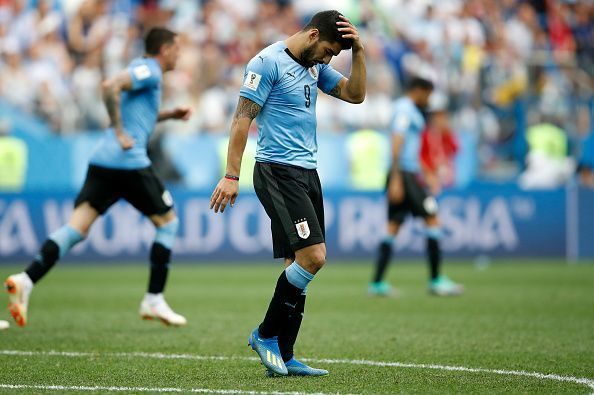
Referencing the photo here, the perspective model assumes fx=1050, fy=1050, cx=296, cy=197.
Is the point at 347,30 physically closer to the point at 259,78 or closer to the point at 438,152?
the point at 259,78

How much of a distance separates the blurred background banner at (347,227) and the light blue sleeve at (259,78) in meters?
12.0

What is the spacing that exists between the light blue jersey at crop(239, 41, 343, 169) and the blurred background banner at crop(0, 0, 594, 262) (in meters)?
11.9

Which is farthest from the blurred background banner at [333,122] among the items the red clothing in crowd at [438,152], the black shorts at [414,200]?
the black shorts at [414,200]

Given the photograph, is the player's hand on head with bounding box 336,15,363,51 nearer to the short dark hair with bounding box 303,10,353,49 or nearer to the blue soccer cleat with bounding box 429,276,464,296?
the short dark hair with bounding box 303,10,353,49

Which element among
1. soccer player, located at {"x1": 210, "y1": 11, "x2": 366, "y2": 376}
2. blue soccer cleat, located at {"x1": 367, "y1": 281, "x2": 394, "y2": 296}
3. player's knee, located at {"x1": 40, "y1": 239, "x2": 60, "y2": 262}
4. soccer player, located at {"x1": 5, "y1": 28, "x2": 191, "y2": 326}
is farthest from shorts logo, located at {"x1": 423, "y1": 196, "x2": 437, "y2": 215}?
soccer player, located at {"x1": 210, "y1": 11, "x2": 366, "y2": 376}

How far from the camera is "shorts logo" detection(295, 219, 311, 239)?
671cm

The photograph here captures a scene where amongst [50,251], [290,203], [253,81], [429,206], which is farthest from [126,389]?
[429,206]

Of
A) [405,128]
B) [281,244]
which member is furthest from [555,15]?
[281,244]

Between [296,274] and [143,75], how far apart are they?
140 inches

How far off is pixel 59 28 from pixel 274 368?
16.2 m

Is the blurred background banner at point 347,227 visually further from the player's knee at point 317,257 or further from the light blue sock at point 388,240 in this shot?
the player's knee at point 317,257

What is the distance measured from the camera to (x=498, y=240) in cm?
1939

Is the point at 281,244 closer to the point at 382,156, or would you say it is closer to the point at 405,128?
the point at 405,128

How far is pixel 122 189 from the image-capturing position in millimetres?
9766
